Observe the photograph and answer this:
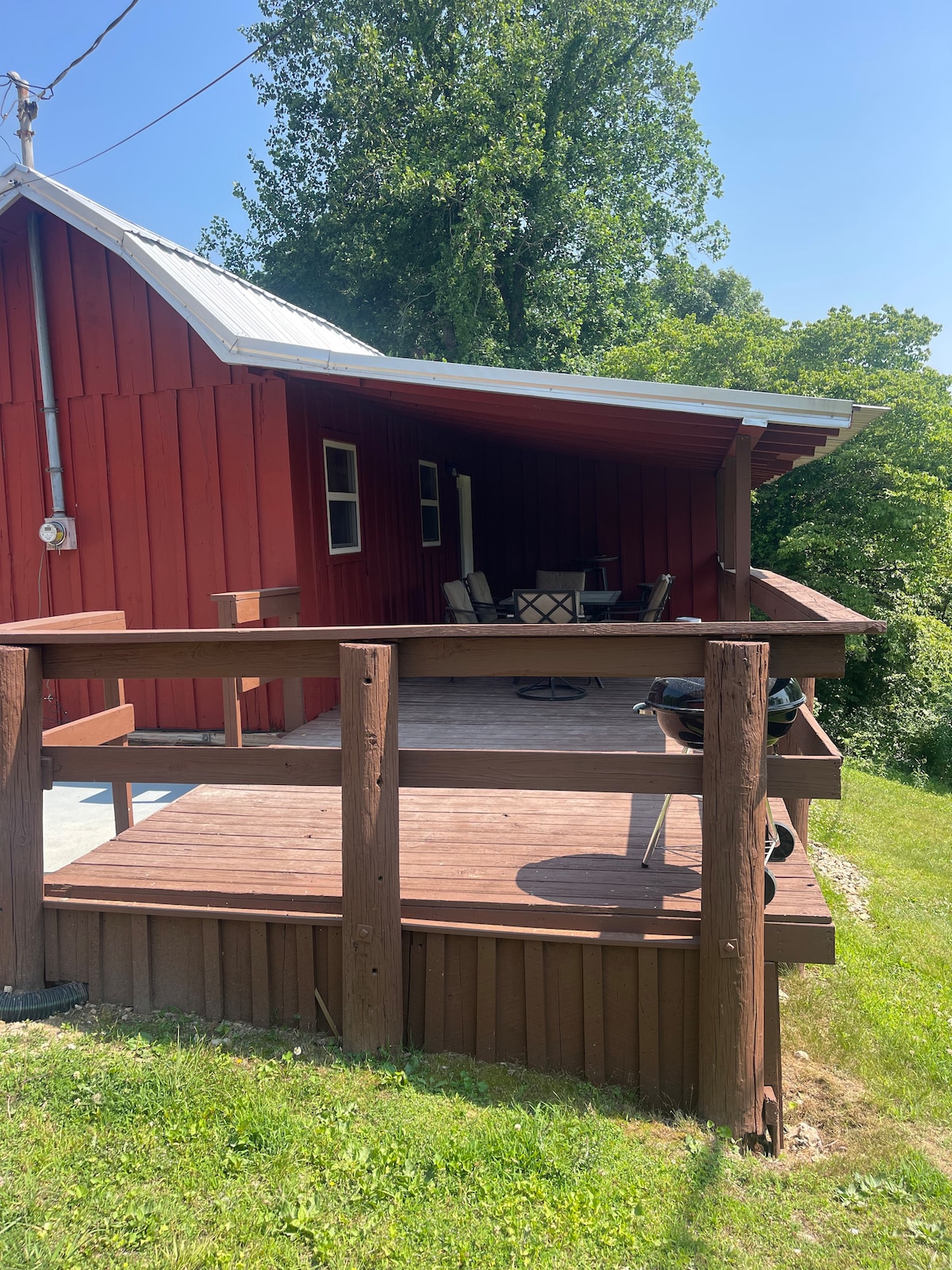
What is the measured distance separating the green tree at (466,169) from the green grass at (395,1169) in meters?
16.9

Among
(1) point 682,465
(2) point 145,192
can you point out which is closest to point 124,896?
(1) point 682,465

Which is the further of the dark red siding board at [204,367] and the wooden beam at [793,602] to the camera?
the dark red siding board at [204,367]

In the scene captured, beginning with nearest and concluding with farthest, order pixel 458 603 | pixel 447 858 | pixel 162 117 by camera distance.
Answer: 1. pixel 447 858
2. pixel 458 603
3. pixel 162 117

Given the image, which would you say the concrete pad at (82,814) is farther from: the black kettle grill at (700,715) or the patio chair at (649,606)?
the patio chair at (649,606)

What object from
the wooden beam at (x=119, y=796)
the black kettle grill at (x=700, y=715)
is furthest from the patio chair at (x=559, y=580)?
the black kettle grill at (x=700, y=715)

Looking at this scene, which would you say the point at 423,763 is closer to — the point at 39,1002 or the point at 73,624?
the point at 39,1002

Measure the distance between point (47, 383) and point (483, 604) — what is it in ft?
11.9

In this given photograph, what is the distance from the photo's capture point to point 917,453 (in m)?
13.3

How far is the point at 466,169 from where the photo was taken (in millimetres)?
17406

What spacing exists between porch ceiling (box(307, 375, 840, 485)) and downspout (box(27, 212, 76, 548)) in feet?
6.65

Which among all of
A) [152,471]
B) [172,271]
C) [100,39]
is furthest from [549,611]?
[100,39]

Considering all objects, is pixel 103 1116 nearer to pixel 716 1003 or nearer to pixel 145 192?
pixel 716 1003

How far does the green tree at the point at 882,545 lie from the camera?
12.5m

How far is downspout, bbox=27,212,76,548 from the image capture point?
6090 mm
